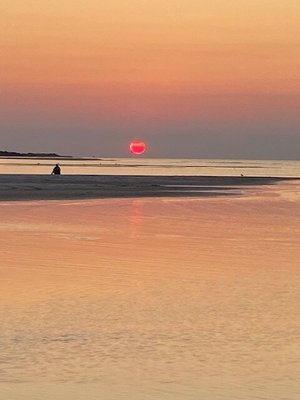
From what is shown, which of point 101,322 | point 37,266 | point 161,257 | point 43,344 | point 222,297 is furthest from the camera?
point 161,257

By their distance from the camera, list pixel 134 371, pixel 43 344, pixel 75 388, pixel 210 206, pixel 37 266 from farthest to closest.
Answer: pixel 210 206 < pixel 37 266 < pixel 43 344 < pixel 134 371 < pixel 75 388

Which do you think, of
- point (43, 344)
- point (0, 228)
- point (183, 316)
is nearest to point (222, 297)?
point (183, 316)

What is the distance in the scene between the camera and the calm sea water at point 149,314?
10.4 meters

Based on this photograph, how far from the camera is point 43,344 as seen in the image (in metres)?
12.1

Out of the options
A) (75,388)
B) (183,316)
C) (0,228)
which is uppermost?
(0,228)

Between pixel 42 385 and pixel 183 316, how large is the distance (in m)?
4.42

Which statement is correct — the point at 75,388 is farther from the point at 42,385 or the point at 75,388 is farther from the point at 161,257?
the point at 161,257

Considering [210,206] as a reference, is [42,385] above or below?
below

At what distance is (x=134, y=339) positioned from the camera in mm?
12578

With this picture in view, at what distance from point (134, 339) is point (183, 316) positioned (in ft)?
6.15

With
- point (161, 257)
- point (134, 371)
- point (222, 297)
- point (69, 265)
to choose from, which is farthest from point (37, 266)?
point (134, 371)

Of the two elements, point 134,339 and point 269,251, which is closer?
point 134,339

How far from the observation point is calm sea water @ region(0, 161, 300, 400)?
1040 centimetres

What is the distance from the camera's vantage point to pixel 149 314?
47.4 ft
